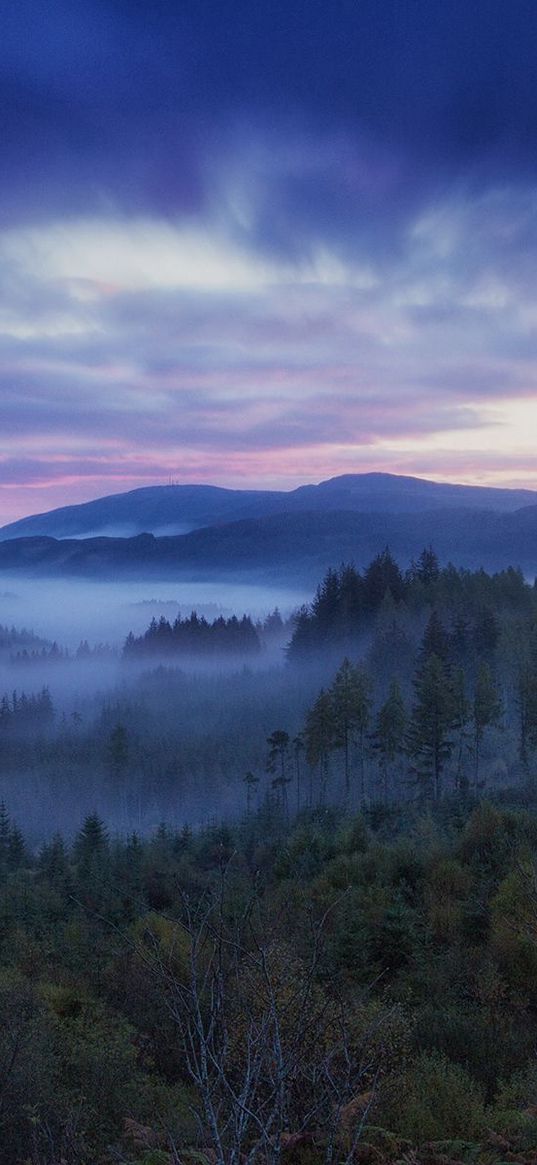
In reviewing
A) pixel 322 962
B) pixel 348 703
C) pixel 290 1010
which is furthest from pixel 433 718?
pixel 290 1010

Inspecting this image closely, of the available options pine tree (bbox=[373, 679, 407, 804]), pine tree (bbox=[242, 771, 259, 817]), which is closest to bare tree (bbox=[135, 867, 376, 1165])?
pine tree (bbox=[373, 679, 407, 804])

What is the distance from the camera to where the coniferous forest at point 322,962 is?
7.20 m

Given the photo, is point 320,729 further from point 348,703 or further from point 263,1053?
point 263,1053

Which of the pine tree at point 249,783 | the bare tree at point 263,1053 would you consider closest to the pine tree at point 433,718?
the pine tree at point 249,783

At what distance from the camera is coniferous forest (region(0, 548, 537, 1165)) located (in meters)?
7.20

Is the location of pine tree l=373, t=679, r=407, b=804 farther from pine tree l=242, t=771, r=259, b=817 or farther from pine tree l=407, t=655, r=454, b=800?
pine tree l=242, t=771, r=259, b=817

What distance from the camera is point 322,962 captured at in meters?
16.5

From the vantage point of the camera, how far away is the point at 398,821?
124 feet

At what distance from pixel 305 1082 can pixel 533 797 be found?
111 feet

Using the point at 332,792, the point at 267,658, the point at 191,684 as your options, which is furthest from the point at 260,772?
the point at 267,658

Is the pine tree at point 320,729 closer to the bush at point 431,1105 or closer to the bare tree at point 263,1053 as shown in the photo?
the bare tree at point 263,1053

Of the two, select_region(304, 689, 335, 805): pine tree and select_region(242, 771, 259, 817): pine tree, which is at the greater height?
select_region(304, 689, 335, 805): pine tree

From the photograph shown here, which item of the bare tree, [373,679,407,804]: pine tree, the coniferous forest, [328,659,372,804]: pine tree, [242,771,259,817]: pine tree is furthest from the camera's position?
[242,771,259,817]: pine tree

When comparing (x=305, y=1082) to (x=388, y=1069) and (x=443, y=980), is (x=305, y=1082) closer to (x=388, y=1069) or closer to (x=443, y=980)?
(x=388, y=1069)
